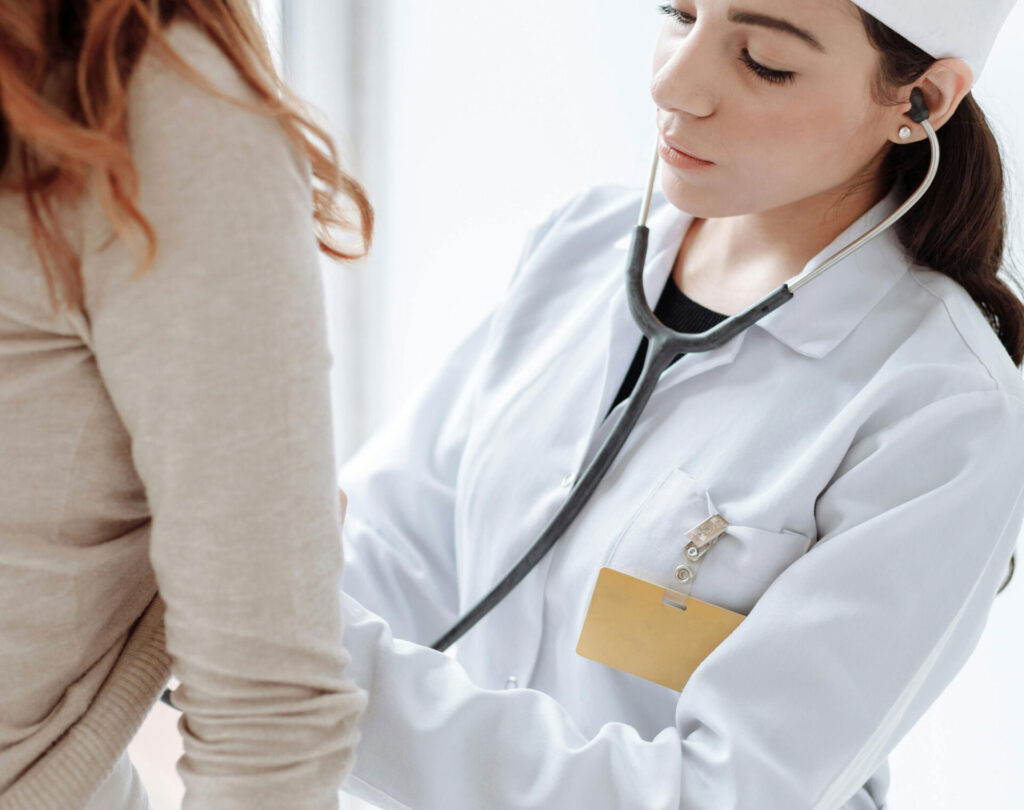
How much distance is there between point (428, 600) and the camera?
48.5 inches

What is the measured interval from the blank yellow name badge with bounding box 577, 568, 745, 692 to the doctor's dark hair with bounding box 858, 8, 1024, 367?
1.34 ft

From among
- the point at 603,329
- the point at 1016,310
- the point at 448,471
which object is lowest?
the point at 448,471

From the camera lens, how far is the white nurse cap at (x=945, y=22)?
2.87 feet

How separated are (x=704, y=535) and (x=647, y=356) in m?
0.19

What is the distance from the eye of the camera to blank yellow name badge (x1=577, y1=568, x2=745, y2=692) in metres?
0.96

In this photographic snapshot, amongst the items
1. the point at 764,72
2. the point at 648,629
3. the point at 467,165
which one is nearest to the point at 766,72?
the point at 764,72

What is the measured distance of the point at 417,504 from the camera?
4.11 ft

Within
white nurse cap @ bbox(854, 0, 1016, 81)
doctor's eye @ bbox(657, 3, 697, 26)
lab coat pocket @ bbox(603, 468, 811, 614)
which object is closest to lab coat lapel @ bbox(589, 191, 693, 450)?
lab coat pocket @ bbox(603, 468, 811, 614)

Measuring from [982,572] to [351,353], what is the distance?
1.46 metres

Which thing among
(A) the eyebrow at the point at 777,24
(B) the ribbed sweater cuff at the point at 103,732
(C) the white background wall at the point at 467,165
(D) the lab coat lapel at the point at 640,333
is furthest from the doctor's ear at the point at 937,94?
(B) the ribbed sweater cuff at the point at 103,732

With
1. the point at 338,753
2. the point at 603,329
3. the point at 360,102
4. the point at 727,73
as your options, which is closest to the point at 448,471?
the point at 603,329

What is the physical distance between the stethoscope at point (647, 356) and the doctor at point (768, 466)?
0.08ft

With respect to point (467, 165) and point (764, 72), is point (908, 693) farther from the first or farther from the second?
point (467, 165)

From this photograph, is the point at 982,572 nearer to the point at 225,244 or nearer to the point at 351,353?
the point at 225,244
